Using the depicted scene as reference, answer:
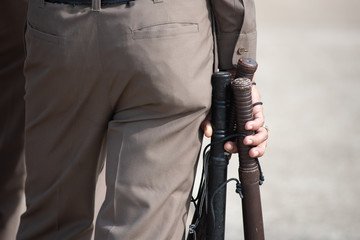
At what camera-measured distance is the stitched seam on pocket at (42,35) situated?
1.99 meters

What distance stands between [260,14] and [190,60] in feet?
26.5

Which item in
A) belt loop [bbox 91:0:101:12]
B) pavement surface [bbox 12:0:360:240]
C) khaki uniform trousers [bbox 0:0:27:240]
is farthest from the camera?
pavement surface [bbox 12:0:360:240]

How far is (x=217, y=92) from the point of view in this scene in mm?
2074

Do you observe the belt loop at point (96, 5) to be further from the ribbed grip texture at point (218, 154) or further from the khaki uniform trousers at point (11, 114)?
the khaki uniform trousers at point (11, 114)

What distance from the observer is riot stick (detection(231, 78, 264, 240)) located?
2057 mm

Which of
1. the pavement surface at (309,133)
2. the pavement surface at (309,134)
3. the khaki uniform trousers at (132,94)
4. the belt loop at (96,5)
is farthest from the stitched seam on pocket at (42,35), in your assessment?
the pavement surface at (309,133)

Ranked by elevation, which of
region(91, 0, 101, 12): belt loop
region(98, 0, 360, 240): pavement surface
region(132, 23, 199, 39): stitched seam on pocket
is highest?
region(91, 0, 101, 12): belt loop

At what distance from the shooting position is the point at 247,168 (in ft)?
7.04

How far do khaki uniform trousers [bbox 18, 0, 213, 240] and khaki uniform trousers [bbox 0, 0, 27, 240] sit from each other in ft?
2.30

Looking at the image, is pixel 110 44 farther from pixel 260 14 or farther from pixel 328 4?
pixel 328 4

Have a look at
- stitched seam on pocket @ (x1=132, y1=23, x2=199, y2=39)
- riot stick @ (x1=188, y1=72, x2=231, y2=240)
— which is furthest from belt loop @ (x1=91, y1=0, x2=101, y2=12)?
riot stick @ (x1=188, y1=72, x2=231, y2=240)

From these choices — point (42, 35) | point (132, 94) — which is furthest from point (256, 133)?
point (42, 35)

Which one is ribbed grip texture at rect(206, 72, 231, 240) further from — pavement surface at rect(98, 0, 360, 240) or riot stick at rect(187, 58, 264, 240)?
pavement surface at rect(98, 0, 360, 240)

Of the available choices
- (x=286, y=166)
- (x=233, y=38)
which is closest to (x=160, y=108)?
(x=233, y=38)
